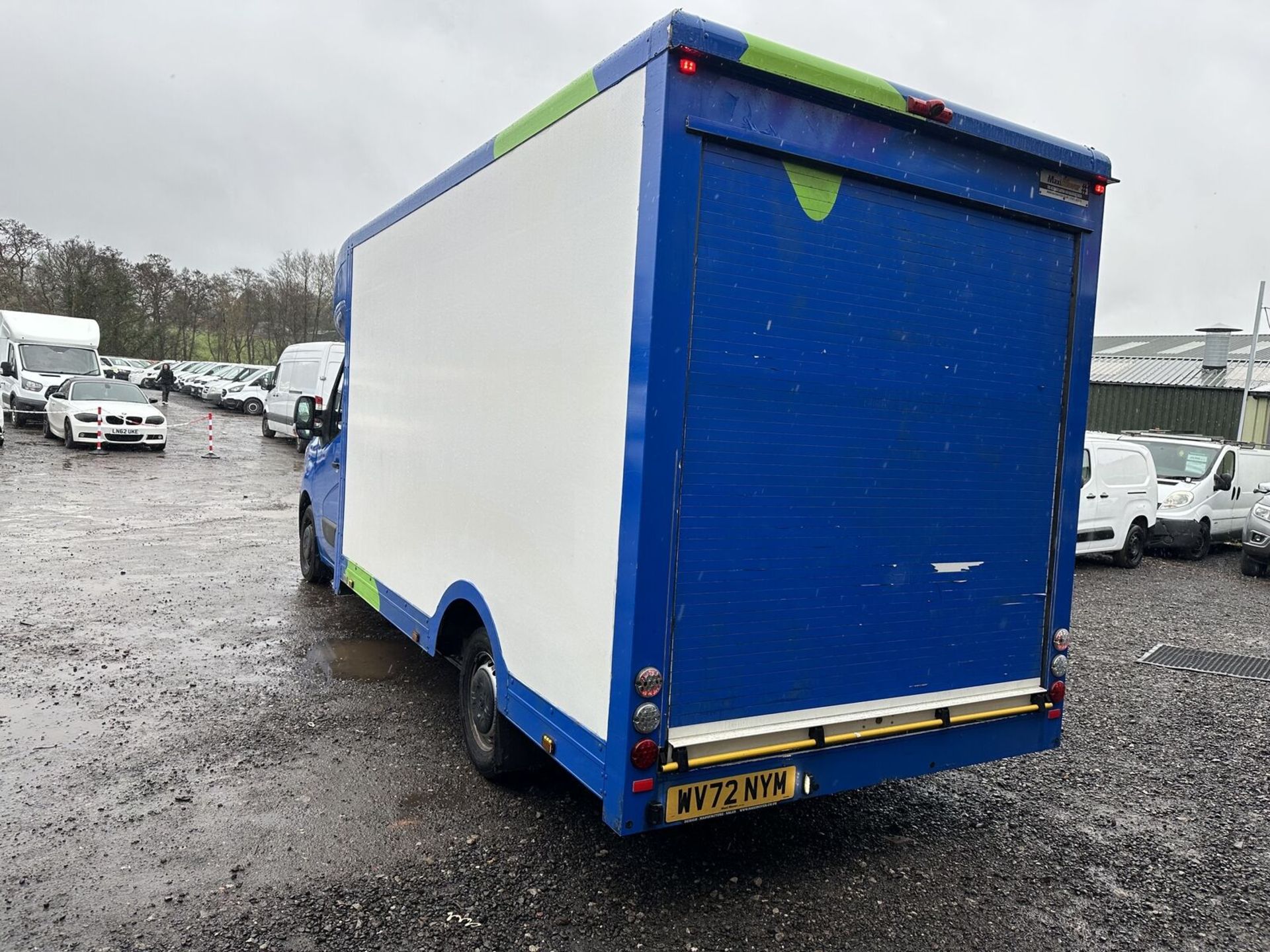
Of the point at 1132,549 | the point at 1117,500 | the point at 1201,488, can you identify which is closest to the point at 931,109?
the point at 1117,500

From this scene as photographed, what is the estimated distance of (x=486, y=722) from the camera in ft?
14.6

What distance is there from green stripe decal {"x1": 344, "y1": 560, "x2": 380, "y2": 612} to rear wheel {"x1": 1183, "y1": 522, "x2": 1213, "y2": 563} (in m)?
12.6

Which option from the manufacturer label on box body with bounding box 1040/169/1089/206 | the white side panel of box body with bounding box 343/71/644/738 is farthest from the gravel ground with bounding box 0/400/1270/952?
the manufacturer label on box body with bounding box 1040/169/1089/206

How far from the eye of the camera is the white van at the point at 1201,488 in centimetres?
1363

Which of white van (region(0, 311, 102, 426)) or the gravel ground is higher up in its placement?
white van (region(0, 311, 102, 426))

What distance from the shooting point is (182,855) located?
372 centimetres

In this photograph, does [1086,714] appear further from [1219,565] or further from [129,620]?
[1219,565]

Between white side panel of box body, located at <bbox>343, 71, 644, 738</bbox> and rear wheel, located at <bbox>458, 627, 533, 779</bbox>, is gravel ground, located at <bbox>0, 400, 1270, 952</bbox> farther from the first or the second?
white side panel of box body, located at <bbox>343, 71, 644, 738</bbox>

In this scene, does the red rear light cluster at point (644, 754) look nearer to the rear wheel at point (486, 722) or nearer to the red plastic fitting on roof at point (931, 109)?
the rear wheel at point (486, 722)

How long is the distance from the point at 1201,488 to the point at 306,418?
12939 mm

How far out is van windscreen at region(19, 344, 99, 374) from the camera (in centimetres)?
2344

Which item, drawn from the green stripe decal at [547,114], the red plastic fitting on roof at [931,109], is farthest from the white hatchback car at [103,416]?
the red plastic fitting on roof at [931,109]

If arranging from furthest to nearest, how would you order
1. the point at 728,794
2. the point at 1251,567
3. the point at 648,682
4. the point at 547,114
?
the point at 1251,567
the point at 547,114
the point at 728,794
the point at 648,682

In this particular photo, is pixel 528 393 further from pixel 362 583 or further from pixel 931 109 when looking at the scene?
pixel 362 583
